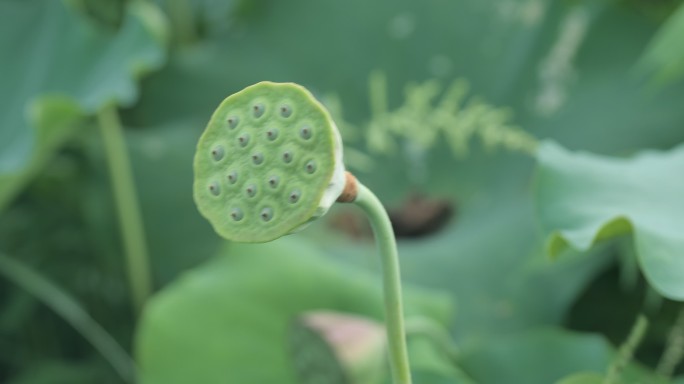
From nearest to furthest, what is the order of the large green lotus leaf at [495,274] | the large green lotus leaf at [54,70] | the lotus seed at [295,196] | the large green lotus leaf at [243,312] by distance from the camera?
the lotus seed at [295,196] → the large green lotus leaf at [243,312] → the large green lotus leaf at [54,70] → the large green lotus leaf at [495,274]

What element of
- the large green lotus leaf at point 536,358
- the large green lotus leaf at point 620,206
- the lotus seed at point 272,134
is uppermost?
the lotus seed at point 272,134

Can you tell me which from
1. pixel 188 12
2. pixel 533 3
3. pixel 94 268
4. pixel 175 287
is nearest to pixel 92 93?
pixel 175 287

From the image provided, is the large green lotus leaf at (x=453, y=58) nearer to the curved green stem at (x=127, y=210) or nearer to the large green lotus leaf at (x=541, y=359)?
the curved green stem at (x=127, y=210)

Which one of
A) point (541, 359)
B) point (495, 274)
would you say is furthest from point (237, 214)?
point (495, 274)

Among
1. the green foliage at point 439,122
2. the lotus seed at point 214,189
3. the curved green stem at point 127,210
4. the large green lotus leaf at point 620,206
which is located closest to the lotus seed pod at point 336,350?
the large green lotus leaf at point 620,206

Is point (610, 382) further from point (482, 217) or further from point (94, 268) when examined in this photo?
point (94, 268)

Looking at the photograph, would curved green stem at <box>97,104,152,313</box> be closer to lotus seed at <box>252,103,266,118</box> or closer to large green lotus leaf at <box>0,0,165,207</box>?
large green lotus leaf at <box>0,0,165,207</box>
